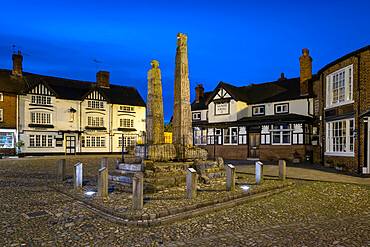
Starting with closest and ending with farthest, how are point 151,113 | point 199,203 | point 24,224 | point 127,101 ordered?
point 24,224 < point 199,203 < point 151,113 < point 127,101

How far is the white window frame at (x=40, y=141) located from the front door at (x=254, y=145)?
22.6m

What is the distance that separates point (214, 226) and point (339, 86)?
14619mm

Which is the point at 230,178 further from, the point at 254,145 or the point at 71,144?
the point at 71,144

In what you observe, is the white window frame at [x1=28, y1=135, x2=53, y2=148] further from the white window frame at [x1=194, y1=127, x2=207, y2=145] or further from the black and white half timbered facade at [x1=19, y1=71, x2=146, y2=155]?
the white window frame at [x1=194, y1=127, x2=207, y2=145]

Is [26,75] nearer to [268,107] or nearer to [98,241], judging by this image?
[268,107]

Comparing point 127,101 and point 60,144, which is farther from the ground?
point 127,101

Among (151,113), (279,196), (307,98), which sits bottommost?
(279,196)

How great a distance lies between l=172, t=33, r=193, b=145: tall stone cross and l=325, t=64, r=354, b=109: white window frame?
984 centimetres

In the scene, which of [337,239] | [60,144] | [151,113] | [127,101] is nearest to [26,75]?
[60,144]

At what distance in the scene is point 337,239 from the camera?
5.02 metres

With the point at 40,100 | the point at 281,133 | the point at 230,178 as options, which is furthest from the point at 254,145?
the point at 40,100

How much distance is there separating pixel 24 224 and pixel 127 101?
107 feet

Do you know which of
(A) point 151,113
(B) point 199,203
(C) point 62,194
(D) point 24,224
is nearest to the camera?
(D) point 24,224

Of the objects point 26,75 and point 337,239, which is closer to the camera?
point 337,239
